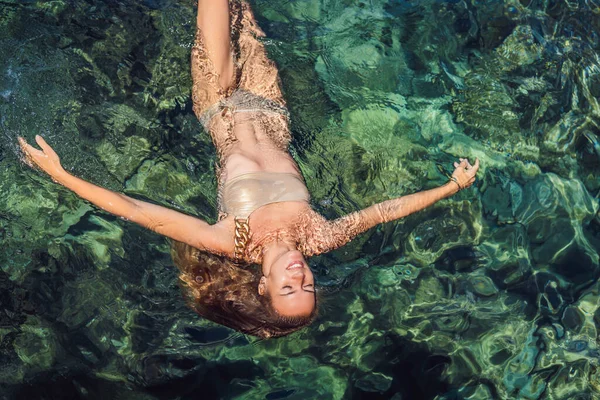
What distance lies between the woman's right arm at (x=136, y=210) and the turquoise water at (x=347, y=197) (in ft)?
1.89

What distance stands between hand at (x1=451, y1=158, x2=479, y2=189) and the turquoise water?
15.2 inches

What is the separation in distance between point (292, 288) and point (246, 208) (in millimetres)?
913

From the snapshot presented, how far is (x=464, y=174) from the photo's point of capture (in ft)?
17.8

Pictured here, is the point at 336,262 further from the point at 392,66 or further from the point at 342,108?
the point at 392,66

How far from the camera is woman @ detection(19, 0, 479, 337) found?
4.60 meters

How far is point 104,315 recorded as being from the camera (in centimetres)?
506

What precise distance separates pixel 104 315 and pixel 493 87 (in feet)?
13.4

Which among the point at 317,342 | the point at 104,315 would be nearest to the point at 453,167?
the point at 317,342

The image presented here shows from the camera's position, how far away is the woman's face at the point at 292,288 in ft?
14.1

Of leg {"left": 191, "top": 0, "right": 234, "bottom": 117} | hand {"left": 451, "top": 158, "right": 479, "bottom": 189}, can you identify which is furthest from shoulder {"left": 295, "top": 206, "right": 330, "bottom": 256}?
leg {"left": 191, "top": 0, "right": 234, "bottom": 117}

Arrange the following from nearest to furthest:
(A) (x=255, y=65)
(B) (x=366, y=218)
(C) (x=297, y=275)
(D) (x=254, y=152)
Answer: (C) (x=297, y=275)
(B) (x=366, y=218)
(D) (x=254, y=152)
(A) (x=255, y=65)

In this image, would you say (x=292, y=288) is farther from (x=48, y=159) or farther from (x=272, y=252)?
(x=48, y=159)

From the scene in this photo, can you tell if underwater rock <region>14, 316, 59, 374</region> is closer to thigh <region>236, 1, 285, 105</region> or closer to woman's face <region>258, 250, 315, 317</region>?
woman's face <region>258, 250, 315, 317</region>

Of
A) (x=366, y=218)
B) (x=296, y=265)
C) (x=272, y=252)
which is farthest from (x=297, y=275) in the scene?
(x=366, y=218)
